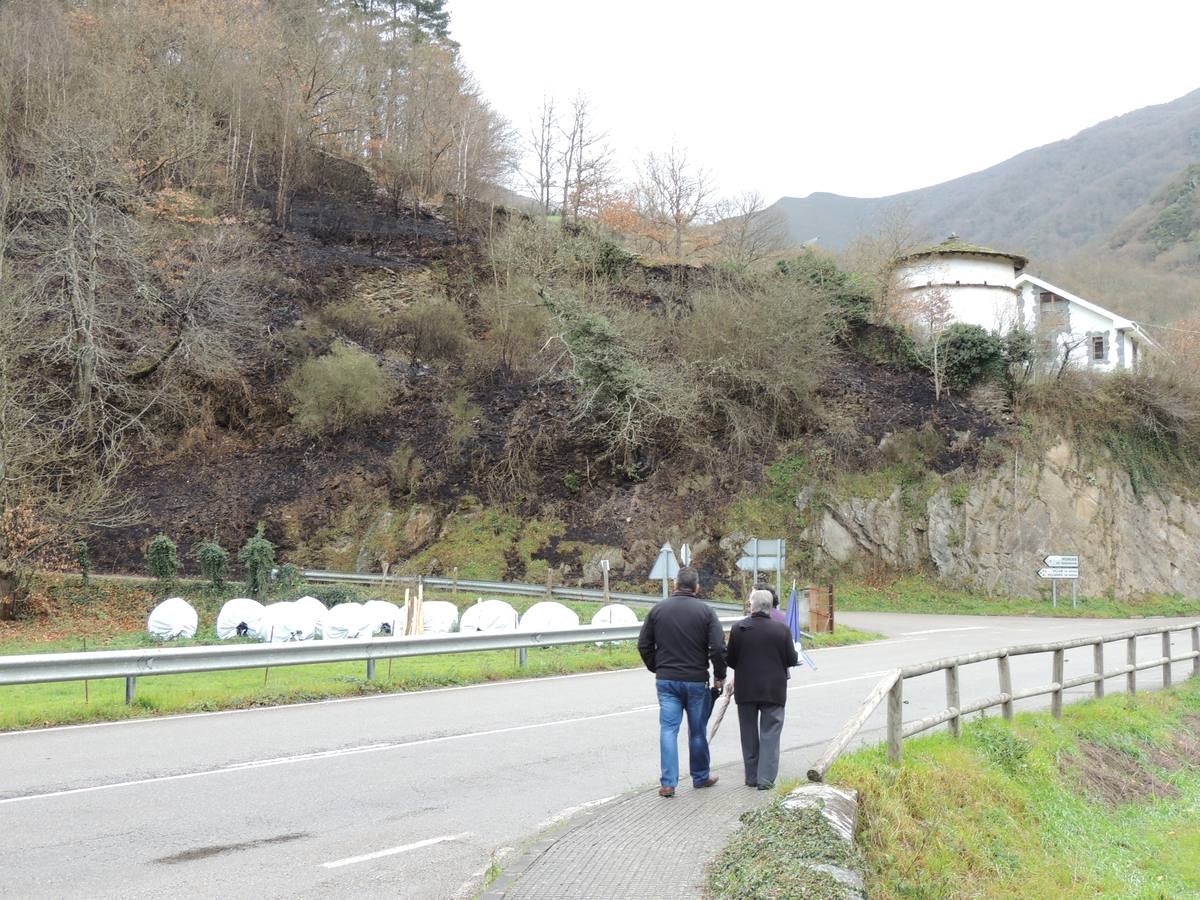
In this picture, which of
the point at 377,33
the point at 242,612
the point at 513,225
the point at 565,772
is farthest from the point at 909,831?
the point at 377,33

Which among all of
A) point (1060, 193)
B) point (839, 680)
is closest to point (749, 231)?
point (839, 680)

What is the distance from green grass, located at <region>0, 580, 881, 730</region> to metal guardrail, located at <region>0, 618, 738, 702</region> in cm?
40

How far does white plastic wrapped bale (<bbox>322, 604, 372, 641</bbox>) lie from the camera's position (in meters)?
24.0

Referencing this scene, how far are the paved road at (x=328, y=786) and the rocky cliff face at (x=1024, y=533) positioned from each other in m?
22.9

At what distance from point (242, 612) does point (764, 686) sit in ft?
63.5

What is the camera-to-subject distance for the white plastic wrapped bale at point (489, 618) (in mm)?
25219

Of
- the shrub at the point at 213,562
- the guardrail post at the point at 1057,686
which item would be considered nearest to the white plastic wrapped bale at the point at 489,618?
the shrub at the point at 213,562

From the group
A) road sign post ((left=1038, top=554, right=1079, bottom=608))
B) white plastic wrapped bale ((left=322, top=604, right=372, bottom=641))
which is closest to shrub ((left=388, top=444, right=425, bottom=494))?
white plastic wrapped bale ((left=322, top=604, right=372, bottom=641))

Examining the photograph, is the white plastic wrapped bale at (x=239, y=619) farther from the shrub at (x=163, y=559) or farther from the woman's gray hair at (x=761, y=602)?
the woman's gray hair at (x=761, y=602)

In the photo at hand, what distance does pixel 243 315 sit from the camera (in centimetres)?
4241

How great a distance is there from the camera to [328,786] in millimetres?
9055

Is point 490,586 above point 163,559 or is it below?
below

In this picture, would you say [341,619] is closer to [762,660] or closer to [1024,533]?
[762,660]

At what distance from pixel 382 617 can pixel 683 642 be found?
1764 cm
